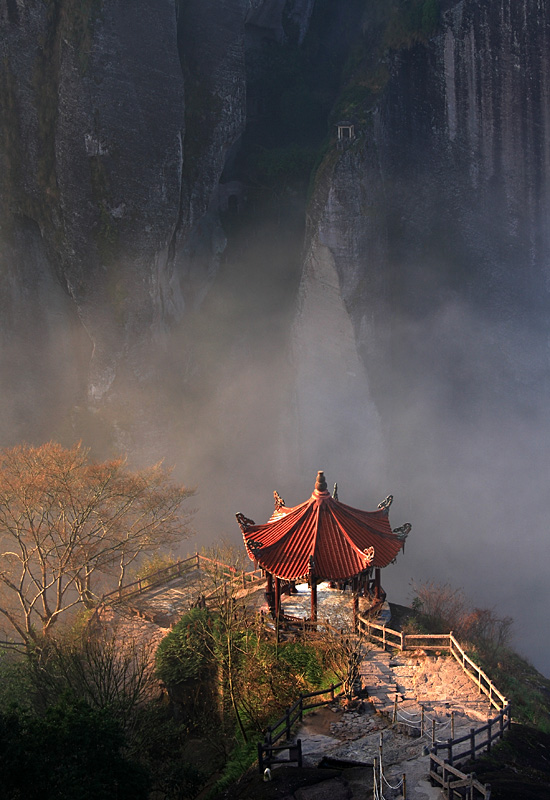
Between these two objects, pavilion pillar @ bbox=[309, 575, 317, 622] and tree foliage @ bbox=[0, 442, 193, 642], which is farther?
tree foliage @ bbox=[0, 442, 193, 642]

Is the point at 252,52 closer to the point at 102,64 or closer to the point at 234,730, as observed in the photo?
the point at 102,64

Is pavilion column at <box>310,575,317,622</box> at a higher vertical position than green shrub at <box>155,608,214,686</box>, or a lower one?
higher

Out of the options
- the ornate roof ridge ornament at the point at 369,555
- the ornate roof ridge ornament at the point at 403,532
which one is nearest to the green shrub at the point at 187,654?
the ornate roof ridge ornament at the point at 369,555

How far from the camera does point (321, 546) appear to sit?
16359 mm

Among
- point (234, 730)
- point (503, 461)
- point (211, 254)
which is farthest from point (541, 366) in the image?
point (234, 730)

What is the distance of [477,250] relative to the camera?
3466 centimetres

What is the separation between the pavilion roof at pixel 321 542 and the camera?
15922 millimetres

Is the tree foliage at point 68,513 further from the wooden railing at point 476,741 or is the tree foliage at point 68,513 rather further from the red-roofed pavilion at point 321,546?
the wooden railing at point 476,741

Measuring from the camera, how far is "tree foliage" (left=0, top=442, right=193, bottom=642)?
1967cm

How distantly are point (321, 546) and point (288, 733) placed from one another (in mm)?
4622

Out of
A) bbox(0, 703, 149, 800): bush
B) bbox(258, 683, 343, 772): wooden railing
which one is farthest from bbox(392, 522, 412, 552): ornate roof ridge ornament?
bbox(0, 703, 149, 800): bush

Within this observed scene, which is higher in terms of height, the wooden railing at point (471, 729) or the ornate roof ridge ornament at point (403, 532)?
the ornate roof ridge ornament at point (403, 532)

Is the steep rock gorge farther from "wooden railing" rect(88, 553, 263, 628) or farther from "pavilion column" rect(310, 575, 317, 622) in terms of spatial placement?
"pavilion column" rect(310, 575, 317, 622)

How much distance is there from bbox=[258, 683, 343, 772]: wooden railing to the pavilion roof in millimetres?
2676
